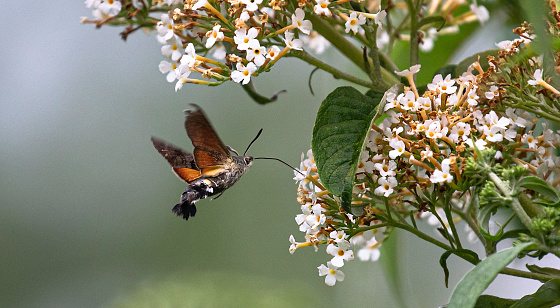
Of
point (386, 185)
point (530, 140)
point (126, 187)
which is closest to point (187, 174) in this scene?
point (386, 185)

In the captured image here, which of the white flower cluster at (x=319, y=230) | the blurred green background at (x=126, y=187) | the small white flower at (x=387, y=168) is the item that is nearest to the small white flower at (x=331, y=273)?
the white flower cluster at (x=319, y=230)

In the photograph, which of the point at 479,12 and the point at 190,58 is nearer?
the point at 190,58

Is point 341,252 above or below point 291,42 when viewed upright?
below

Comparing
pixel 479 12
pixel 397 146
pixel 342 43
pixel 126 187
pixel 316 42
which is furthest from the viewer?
pixel 126 187

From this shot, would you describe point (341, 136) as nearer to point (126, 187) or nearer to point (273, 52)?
point (273, 52)

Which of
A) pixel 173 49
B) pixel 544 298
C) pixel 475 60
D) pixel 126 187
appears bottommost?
pixel 544 298

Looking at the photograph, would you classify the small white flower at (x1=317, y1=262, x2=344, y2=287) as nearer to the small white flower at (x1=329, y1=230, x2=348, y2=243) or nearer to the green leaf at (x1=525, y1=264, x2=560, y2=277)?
the small white flower at (x1=329, y1=230, x2=348, y2=243)

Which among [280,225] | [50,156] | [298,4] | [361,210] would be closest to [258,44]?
[298,4]
